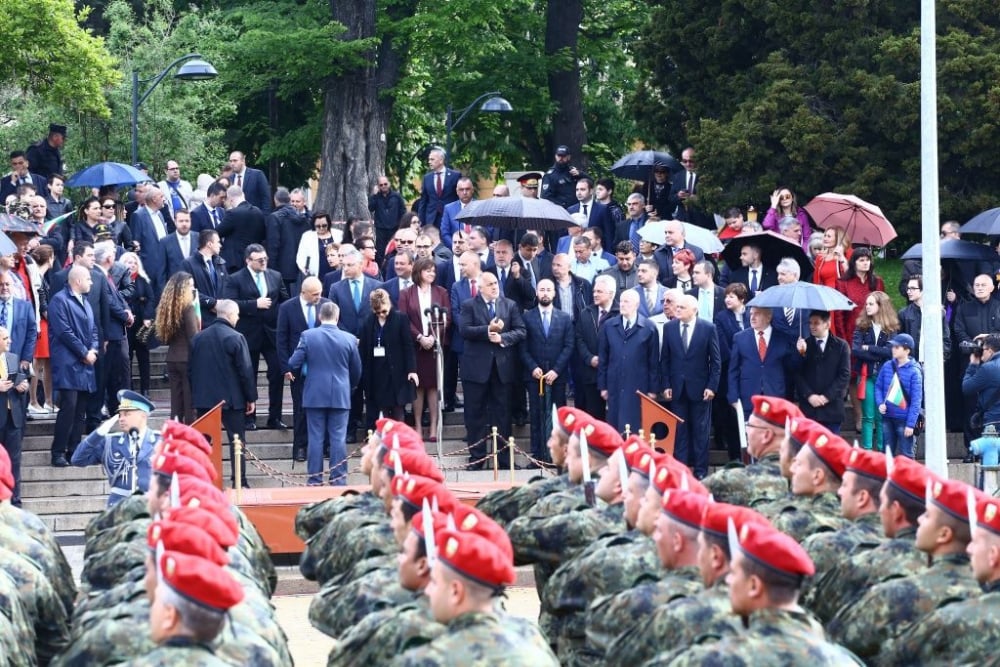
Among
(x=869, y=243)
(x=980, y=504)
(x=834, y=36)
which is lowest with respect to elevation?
(x=980, y=504)

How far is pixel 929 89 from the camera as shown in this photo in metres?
17.4

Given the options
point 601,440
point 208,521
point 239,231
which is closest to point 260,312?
point 239,231

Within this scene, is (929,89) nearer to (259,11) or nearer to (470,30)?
(470,30)

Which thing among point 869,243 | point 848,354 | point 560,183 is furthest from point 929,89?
point 560,183

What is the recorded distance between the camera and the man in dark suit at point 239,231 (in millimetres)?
21844

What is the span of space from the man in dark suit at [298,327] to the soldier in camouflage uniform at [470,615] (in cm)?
1112

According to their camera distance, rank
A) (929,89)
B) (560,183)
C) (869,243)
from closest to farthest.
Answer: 1. (929,89)
2. (869,243)
3. (560,183)

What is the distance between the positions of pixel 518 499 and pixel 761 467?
5.98 ft

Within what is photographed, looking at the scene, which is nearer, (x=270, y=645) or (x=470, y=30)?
(x=270, y=645)

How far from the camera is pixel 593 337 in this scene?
19.3 meters

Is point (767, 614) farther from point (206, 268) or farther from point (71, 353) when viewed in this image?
point (206, 268)

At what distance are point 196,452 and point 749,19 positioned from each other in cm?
1643

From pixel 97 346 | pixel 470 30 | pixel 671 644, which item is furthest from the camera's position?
pixel 470 30

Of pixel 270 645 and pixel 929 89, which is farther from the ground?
pixel 929 89
